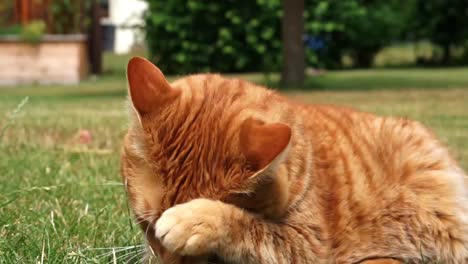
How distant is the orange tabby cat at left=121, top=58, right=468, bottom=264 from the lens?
2.00 meters

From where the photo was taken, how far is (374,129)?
291 cm

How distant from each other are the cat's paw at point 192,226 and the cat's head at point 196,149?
0.18 ft

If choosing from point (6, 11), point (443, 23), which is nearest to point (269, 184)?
point (6, 11)

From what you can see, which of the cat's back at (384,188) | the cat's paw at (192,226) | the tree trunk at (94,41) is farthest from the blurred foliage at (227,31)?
the cat's paw at (192,226)

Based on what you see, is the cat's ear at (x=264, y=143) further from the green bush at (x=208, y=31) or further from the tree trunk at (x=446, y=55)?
the tree trunk at (x=446, y=55)

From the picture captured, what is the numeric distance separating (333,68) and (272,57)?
389 centimetres

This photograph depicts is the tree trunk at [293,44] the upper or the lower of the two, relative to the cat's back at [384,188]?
lower

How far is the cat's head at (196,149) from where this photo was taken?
1.96 meters

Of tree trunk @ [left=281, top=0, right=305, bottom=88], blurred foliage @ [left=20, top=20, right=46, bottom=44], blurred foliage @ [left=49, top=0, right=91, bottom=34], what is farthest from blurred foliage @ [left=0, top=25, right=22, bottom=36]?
tree trunk @ [left=281, top=0, right=305, bottom=88]

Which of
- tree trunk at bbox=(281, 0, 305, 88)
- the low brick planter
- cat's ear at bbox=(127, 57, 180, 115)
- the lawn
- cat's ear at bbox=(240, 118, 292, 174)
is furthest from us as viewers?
the low brick planter

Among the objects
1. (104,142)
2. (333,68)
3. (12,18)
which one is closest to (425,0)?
(333,68)

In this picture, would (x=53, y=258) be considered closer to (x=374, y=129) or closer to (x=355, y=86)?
(x=374, y=129)

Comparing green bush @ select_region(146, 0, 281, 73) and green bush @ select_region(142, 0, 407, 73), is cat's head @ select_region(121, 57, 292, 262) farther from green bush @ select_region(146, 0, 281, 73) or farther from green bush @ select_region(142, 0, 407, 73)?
green bush @ select_region(146, 0, 281, 73)

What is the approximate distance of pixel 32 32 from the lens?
15.2 meters
